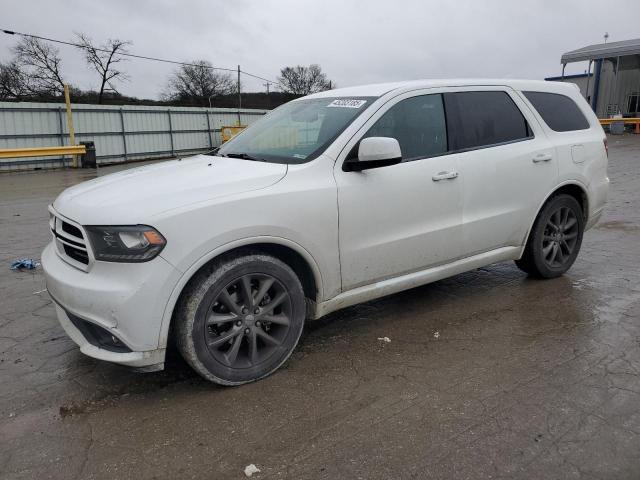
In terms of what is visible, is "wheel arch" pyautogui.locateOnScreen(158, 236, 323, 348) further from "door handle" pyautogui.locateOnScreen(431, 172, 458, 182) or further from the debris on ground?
"door handle" pyautogui.locateOnScreen(431, 172, 458, 182)

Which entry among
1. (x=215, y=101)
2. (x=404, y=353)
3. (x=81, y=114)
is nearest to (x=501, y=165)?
(x=404, y=353)

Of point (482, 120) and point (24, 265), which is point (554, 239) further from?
point (24, 265)

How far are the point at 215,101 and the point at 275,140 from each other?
5210cm

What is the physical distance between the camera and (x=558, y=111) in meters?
4.81

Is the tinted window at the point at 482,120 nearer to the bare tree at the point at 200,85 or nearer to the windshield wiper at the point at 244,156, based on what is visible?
the windshield wiper at the point at 244,156

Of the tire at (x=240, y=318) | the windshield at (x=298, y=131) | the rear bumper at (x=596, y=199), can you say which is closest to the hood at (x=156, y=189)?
the windshield at (x=298, y=131)

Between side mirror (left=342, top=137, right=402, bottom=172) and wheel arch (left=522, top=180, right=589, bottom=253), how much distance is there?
1798 mm

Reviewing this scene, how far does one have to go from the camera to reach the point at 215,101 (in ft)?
175

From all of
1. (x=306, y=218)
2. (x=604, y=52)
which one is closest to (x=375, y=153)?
(x=306, y=218)

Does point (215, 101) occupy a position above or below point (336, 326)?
above

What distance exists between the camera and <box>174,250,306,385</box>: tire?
288 cm

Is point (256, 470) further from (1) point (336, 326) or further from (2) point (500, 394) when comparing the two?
(1) point (336, 326)

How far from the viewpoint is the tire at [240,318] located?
2881 millimetres

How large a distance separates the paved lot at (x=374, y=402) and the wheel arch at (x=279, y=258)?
46 cm
